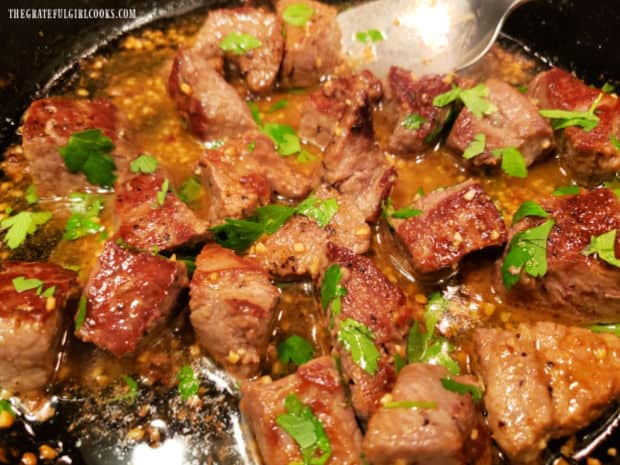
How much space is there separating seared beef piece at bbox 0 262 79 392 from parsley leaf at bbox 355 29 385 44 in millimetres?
2779

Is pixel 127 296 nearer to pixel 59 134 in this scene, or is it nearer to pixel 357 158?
pixel 59 134

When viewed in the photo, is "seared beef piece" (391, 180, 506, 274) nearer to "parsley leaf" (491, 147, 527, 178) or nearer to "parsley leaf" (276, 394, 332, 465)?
"parsley leaf" (491, 147, 527, 178)

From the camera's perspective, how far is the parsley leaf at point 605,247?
3021 mm

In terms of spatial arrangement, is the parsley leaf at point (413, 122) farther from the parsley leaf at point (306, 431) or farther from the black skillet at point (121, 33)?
the parsley leaf at point (306, 431)

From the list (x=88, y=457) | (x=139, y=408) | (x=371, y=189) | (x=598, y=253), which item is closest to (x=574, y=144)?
(x=598, y=253)

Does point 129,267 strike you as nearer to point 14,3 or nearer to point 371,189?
point 371,189

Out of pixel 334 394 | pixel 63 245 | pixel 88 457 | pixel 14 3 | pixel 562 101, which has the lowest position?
pixel 88 457

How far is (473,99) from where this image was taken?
152 inches

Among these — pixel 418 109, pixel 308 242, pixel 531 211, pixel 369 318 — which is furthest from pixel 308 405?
pixel 418 109

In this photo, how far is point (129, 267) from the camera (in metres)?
2.96

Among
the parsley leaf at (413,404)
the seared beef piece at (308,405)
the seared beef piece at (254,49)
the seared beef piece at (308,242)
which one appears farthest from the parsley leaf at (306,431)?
the seared beef piece at (254,49)

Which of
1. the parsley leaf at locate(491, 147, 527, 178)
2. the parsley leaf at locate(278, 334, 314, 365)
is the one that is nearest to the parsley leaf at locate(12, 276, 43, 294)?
the parsley leaf at locate(278, 334, 314, 365)

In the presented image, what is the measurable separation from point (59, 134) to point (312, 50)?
1863mm

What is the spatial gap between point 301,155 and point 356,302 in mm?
1352
